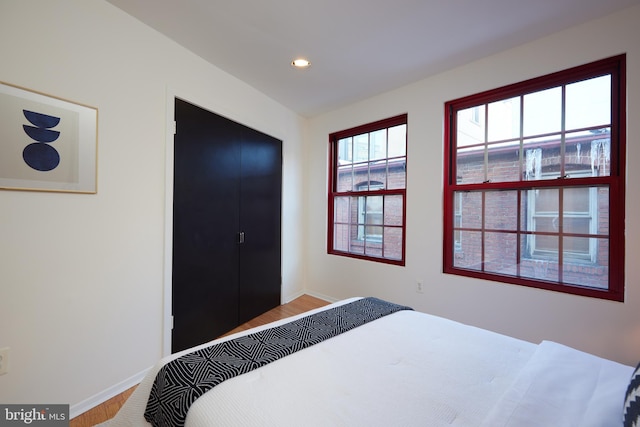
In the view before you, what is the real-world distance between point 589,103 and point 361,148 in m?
2.03

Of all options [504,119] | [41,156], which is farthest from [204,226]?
[504,119]

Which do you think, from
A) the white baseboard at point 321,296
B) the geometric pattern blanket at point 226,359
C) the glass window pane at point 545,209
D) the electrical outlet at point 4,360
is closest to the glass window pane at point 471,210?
the glass window pane at point 545,209

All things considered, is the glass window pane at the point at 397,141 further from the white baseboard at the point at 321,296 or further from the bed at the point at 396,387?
the bed at the point at 396,387

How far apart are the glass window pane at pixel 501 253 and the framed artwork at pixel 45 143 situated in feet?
9.99

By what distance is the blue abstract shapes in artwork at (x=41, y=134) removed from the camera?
140cm

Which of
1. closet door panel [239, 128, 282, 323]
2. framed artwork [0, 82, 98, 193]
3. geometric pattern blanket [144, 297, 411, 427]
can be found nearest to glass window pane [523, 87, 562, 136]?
geometric pattern blanket [144, 297, 411, 427]

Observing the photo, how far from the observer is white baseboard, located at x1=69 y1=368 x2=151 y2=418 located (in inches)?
61.8

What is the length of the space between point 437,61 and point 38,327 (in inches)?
133

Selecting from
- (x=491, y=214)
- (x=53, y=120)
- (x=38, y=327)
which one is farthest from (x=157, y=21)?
(x=491, y=214)

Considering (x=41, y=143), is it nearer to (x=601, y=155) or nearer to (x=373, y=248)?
(x=373, y=248)

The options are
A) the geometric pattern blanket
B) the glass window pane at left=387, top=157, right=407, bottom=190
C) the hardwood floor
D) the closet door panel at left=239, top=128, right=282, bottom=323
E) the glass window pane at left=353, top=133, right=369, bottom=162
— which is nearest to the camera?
the geometric pattern blanket

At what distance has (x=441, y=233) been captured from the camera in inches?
102

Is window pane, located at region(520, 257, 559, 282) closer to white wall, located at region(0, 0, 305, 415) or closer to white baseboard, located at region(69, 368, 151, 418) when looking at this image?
white wall, located at region(0, 0, 305, 415)

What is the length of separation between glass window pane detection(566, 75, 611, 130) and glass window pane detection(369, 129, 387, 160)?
1588 mm
